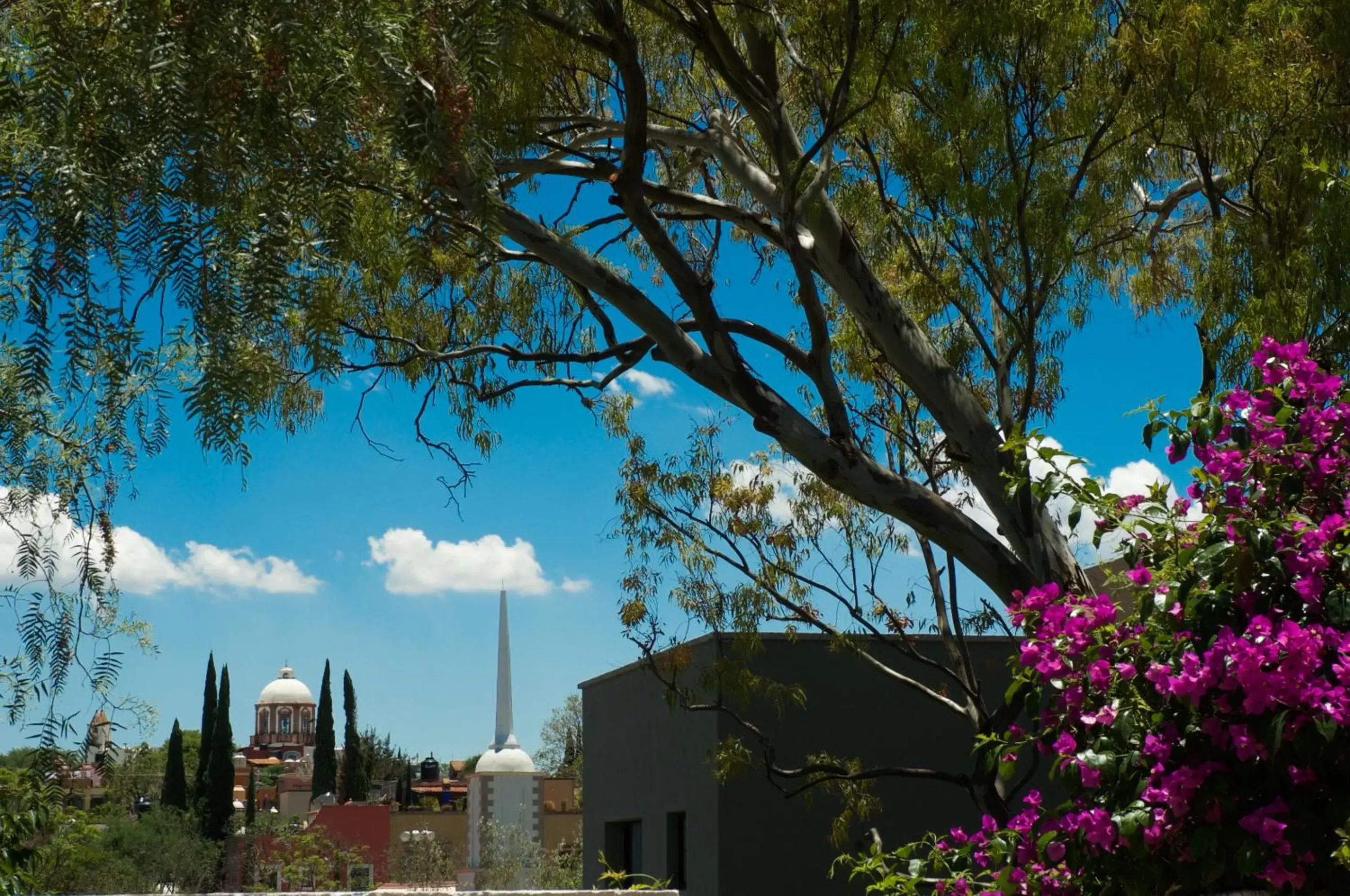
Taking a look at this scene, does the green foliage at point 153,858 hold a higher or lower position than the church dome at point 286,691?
lower

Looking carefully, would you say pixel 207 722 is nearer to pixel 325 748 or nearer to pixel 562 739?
pixel 325 748

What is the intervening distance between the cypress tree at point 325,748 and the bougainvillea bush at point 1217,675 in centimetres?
4015

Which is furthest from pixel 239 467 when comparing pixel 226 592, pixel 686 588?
pixel 226 592

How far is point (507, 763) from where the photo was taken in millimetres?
32688

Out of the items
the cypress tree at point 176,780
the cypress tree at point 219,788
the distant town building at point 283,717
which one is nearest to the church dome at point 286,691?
the distant town building at point 283,717

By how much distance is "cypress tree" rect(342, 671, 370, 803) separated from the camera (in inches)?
1628

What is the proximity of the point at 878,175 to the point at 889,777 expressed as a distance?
672 cm

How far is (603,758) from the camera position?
53.6 ft

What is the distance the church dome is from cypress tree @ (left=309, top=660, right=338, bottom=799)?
801 inches

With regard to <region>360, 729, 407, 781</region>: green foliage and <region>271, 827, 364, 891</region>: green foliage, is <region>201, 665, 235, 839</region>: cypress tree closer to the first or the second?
<region>271, 827, 364, 891</region>: green foliage

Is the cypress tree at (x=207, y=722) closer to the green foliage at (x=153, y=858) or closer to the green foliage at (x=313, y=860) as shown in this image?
the green foliage at (x=153, y=858)

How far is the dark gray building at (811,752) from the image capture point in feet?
42.2

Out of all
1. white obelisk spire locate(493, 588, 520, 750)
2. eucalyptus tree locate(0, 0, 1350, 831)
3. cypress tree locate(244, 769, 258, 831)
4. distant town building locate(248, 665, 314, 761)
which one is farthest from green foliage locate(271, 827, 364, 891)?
white obelisk spire locate(493, 588, 520, 750)

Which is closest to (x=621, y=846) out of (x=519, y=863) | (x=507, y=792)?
(x=519, y=863)
